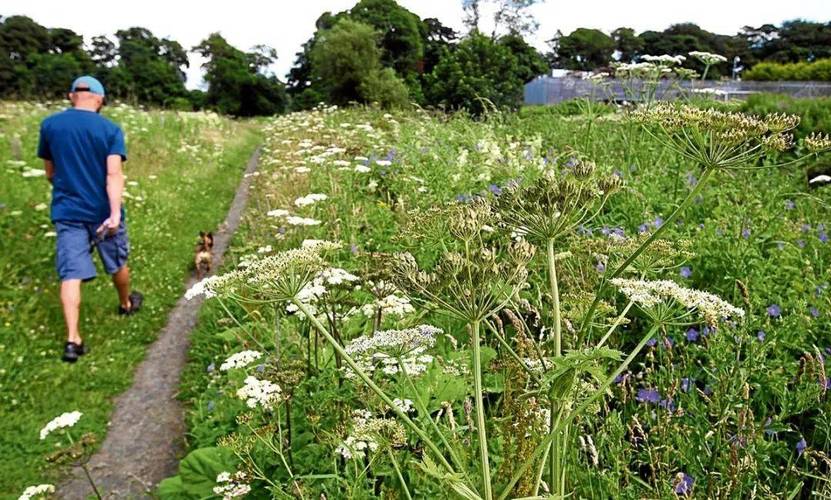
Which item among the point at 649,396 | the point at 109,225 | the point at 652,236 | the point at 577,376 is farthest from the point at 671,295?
the point at 109,225

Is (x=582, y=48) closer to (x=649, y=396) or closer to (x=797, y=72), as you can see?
(x=797, y=72)

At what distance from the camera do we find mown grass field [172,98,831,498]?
1.89m

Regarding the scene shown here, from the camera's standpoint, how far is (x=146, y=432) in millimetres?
4496

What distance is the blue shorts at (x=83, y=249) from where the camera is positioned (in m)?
5.71

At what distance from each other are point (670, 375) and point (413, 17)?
200ft

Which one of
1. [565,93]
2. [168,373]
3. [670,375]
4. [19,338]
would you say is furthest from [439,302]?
[565,93]

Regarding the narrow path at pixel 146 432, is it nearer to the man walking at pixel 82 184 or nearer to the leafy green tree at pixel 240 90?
the man walking at pixel 82 184

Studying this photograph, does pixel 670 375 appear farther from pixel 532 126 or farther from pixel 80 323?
pixel 532 126

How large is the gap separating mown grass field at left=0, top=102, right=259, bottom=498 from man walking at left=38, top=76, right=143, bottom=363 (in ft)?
1.34

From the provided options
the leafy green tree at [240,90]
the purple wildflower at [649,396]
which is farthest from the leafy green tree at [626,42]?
the purple wildflower at [649,396]

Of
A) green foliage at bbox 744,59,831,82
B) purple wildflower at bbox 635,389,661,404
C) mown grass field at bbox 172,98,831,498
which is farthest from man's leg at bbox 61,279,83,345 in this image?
A: green foliage at bbox 744,59,831,82

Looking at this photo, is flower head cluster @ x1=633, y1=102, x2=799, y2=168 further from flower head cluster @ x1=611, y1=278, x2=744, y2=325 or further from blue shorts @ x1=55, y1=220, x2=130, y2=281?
blue shorts @ x1=55, y1=220, x2=130, y2=281

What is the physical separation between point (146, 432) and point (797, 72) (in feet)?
141

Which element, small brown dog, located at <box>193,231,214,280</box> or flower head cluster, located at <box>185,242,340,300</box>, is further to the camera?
small brown dog, located at <box>193,231,214,280</box>
